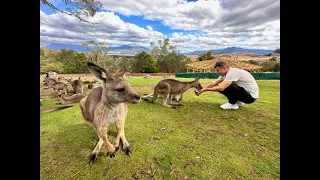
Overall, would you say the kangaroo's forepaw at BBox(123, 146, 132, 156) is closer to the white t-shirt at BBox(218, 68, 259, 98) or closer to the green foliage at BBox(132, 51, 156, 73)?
the green foliage at BBox(132, 51, 156, 73)

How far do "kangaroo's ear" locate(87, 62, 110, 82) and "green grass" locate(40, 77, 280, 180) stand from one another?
0.57 meters

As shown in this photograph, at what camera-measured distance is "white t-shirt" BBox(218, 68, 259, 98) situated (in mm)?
2480

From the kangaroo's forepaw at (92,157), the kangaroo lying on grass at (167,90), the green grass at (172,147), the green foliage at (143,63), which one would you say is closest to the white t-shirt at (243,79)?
the green grass at (172,147)

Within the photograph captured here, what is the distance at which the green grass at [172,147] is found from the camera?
1049 millimetres

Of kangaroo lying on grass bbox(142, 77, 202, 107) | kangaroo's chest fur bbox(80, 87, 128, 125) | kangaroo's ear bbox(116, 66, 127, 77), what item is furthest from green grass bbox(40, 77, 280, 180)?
kangaroo lying on grass bbox(142, 77, 202, 107)

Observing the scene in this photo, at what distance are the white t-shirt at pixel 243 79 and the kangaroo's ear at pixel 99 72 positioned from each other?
191 cm

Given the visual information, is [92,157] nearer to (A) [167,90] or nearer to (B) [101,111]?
(B) [101,111]

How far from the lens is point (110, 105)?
1236 mm

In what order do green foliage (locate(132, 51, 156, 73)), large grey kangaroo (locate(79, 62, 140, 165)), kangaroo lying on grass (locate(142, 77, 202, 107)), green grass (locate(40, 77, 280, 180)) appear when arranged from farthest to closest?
kangaroo lying on grass (locate(142, 77, 202, 107)), green foliage (locate(132, 51, 156, 73)), large grey kangaroo (locate(79, 62, 140, 165)), green grass (locate(40, 77, 280, 180))

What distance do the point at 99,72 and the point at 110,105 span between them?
263mm

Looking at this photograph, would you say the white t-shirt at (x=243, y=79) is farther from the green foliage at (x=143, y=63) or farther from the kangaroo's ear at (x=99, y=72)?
the kangaroo's ear at (x=99, y=72)

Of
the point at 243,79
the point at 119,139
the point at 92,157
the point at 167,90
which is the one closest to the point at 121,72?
the point at 119,139
